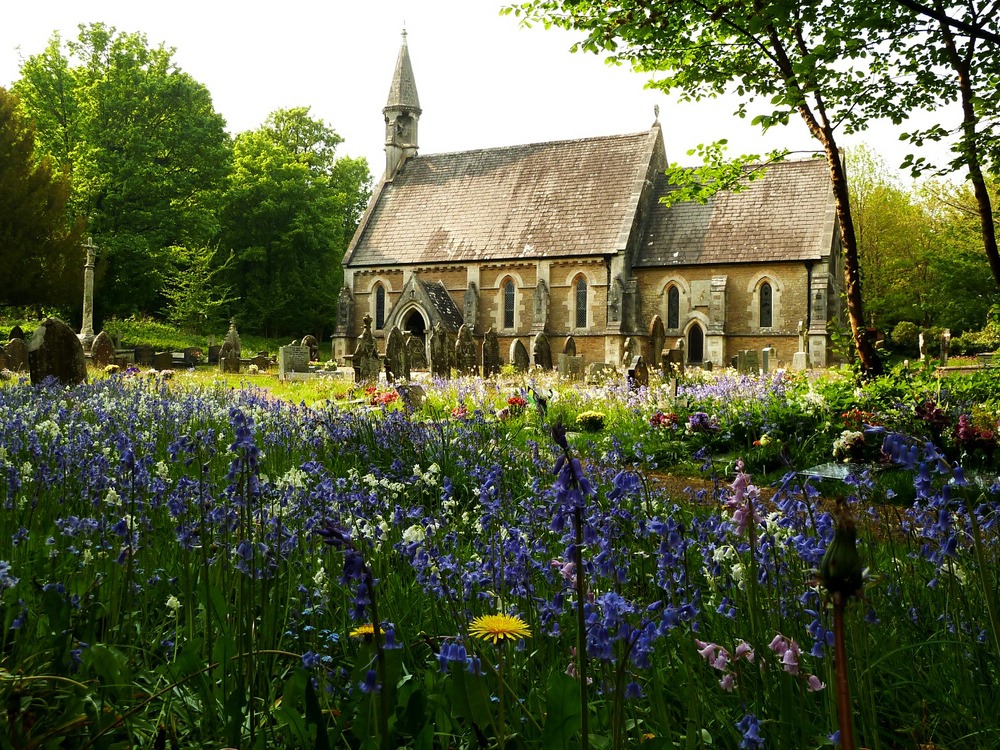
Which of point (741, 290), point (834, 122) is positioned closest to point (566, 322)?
point (741, 290)

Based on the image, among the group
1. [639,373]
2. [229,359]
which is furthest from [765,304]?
[229,359]

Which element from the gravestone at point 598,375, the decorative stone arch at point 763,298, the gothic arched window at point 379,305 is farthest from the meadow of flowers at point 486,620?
the gothic arched window at point 379,305

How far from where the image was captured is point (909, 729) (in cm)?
220

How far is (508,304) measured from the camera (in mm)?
35312

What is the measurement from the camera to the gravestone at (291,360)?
885 inches

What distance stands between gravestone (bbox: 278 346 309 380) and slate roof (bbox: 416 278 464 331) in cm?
1098

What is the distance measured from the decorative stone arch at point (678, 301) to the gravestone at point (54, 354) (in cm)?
2326

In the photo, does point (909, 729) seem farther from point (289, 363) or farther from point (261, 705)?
point (289, 363)

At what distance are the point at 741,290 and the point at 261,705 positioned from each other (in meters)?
31.0

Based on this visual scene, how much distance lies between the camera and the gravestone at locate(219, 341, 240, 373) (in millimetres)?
26516

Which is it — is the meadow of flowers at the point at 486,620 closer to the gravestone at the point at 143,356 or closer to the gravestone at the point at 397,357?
the gravestone at the point at 397,357

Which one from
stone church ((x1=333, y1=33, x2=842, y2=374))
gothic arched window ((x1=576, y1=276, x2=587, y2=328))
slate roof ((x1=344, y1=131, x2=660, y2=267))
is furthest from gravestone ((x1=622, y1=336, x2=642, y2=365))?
slate roof ((x1=344, y1=131, x2=660, y2=267))

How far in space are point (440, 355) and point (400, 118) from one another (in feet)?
70.4

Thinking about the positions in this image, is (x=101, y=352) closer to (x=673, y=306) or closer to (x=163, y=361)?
(x=163, y=361)
